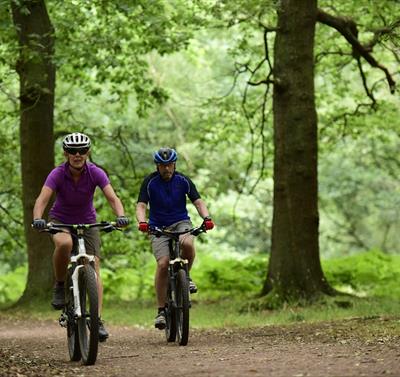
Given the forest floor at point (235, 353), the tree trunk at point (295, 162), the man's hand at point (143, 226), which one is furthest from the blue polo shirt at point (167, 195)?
the tree trunk at point (295, 162)

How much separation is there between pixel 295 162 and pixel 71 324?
7.12 meters

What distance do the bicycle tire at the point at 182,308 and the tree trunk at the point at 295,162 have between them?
499cm

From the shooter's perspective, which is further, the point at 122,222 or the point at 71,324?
the point at 71,324

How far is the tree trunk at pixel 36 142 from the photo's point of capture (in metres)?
17.8

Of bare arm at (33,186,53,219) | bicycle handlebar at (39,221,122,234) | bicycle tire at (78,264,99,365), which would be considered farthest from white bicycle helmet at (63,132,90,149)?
bicycle tire at (78,264,99,365)

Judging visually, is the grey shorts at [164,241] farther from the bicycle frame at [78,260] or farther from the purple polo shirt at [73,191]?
the bicycle frame at [78,260]

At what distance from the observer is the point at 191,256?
35.0 ft

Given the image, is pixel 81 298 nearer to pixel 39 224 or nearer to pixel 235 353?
pixel 39 224

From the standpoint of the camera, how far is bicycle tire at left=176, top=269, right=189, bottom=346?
10.1 meters

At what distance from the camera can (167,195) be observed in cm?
1071

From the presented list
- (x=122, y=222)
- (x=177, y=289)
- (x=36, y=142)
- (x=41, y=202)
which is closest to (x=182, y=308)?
(x=177, y=289)

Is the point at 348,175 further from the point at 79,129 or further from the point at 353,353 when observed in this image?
the point at 353,353

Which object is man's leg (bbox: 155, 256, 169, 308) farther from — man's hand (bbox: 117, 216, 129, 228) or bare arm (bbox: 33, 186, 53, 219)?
bare arm (bbox: 33, 186, 53, 219)

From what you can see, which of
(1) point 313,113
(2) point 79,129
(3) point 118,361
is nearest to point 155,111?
(2) point 79,129
